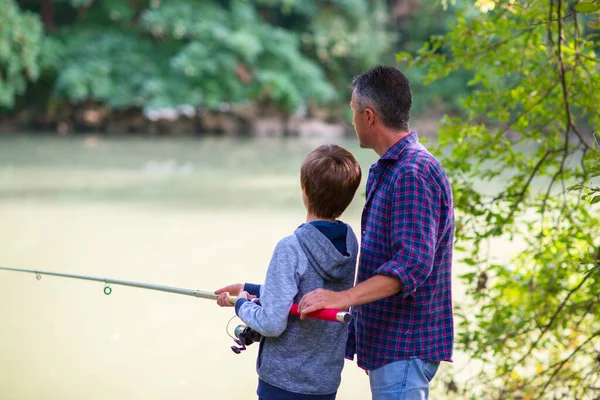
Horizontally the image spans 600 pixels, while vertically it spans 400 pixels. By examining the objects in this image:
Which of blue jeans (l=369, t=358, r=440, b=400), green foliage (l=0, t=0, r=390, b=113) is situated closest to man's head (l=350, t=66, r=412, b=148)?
blue jeans (l=369, t=358, r=440, b=400)

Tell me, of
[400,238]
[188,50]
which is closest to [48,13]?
[188,50]

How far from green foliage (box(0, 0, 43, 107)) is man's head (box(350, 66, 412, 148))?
48.6 feet

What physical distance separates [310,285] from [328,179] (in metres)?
0.23

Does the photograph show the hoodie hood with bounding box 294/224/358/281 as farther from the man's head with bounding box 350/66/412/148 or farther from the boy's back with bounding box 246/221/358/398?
the man's head with bounding box 350/66/412/148

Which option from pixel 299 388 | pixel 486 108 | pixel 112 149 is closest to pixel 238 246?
pixel 486 108

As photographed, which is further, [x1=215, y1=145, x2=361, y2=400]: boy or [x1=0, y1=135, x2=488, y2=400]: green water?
[x1=0, y1=135, x2=488, y2=400]: green water

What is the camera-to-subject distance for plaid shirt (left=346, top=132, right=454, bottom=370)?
1661 millimetres

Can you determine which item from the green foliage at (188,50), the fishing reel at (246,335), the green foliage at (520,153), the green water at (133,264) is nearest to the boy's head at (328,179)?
the fishing reel at (246,335)

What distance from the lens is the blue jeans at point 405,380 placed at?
174cm

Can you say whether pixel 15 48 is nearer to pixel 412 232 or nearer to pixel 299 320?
pixel 299 320

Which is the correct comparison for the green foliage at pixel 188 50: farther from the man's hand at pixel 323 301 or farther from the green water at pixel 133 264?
the man's hand at pixel 323 301

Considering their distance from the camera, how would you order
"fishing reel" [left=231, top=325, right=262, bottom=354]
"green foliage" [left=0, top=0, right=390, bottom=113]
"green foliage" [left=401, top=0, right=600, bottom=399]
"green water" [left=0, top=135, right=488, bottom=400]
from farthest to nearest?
"green foliage" [left=0, top=0, right=390, bottom=113] → "green water" [left=0, top=135, right=488, bottom=400] → "green foliage" [left=401, top=0, right=600, bottom=399] → "fishing reel" [left=231, top=325, right=262, bottom=354]

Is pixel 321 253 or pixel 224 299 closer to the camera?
pixel 321 253

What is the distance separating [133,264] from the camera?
5828 millimetres
